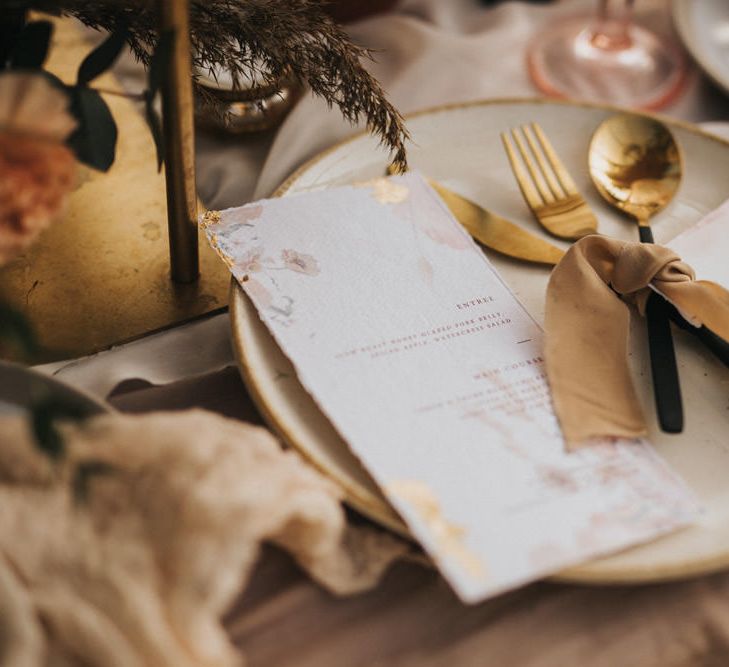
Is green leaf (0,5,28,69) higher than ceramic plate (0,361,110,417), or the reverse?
green leaf (0,5,28,69)

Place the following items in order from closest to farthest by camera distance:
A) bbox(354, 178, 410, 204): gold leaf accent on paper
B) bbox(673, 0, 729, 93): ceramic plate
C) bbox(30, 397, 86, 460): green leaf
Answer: bbox(30, 397, 86, 460): green leaf < bbox(354, 178, 410, 204): gold leaf accent on paper < bbox(673, 0, 729, 93): ceramic plate

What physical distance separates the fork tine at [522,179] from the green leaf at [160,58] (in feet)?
0.86

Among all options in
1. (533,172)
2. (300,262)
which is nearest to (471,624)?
(300,262)

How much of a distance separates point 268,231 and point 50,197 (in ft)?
0.57

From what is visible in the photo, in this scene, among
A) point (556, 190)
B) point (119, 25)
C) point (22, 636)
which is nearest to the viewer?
point (22, 636)

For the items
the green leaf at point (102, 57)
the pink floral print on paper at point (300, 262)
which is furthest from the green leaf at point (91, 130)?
the pink floral print on paper at point (300, 262)

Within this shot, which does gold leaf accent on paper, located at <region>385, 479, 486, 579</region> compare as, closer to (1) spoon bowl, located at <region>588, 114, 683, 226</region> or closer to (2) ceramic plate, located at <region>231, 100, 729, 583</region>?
(2) ceramic plate, located at <region>231, 100, 729, 583</region>

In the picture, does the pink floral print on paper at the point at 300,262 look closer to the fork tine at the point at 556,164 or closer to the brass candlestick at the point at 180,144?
the brass candlestick at the point at 180,144

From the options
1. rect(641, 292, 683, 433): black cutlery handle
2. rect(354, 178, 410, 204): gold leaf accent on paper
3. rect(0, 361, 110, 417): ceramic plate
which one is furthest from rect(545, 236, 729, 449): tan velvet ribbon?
rect(0, 361, 110, 417): ceramic plate

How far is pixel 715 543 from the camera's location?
1.23 feet

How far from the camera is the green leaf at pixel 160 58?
390 millimetres

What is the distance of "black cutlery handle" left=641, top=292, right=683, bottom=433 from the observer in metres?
0.43

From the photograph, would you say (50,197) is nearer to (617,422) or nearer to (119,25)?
(119,25)

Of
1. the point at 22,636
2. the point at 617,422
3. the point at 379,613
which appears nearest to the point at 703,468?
the point at 617,422
